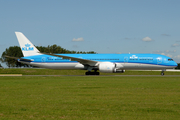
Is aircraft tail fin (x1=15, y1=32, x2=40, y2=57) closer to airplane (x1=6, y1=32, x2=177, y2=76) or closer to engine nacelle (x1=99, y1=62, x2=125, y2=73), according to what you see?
airplane (x1=6, y1=32, x2=177, y2=76)

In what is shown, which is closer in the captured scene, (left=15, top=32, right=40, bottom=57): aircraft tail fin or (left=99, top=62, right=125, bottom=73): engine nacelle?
(left=99, top=62, right=125, bottom=73): engine nacelle

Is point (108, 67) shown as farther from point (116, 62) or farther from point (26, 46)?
point (26, 46)

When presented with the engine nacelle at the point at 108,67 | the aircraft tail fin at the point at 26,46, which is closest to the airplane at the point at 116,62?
the engine nacelle at the point at 108,67

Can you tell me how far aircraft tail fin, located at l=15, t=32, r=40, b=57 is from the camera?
4850 cm

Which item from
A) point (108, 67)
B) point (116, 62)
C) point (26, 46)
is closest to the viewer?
point (108, 67)

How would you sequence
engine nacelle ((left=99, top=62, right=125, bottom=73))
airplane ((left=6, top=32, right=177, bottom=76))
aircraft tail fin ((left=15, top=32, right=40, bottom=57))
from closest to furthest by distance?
engine nacelle ((left=99, top=62, right=125, bottom=73)) → airplane ((left=6, top=32, right=177, bottom=76)) → aircraft tail fin ((left=15, top=32, right=40, bottom=57))

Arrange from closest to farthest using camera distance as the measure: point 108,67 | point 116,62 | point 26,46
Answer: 1. point 108,67
2. point 116,62
3. point 26,46

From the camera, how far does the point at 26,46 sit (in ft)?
161

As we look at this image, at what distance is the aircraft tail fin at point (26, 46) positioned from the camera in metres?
48.5

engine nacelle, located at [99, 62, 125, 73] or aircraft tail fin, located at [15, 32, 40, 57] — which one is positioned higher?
aircraft tail fin, located at [15, 32, 40, 57]

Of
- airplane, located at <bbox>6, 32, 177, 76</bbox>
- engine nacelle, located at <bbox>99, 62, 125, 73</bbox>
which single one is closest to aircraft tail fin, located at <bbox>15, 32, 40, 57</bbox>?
airplane, located at <bbox>6, 32, 177, 76</bbox>

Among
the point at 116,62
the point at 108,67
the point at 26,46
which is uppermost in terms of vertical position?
the point at 26,46

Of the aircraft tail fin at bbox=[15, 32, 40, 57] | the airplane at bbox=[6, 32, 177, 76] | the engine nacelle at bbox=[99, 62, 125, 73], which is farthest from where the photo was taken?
the aircraft tail fin at bbox=[15, 32, 40, 57]

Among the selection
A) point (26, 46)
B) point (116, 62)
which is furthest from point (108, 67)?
point (26, 46)
